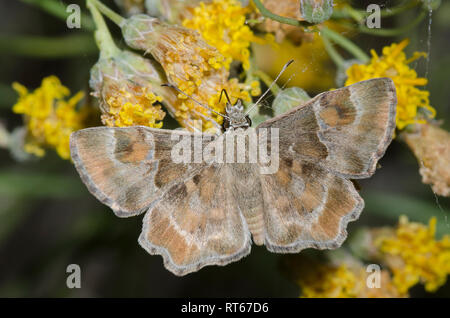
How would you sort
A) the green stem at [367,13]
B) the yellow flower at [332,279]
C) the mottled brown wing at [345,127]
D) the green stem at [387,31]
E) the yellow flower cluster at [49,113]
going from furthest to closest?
the yellow flower cluster at [49,113], the yellow flower at [332,279], the green stem at [387,31], the green stem at [367,13], the mottled brown wing at [345,127]

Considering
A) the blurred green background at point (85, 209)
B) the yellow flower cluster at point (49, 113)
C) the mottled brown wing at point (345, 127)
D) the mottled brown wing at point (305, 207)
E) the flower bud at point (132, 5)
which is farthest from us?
the blurred green background at point (85, 209)

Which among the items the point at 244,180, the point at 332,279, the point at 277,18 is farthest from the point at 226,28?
the point at 332,279

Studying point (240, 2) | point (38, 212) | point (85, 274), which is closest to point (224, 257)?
point (240, 2)

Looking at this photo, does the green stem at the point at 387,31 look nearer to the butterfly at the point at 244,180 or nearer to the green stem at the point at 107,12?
the butterfly at the point at 244,180

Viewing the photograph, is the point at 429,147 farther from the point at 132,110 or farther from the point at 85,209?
the point at 85,209

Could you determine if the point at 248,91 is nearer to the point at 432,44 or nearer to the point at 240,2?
the point at 240,2

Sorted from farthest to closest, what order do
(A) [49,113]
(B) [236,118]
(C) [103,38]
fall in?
(A) [49,113], (C) [103,38], (B) [236,118]

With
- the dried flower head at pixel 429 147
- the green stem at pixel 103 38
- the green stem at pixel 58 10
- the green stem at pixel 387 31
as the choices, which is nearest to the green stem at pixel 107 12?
the green stem at pixel 103 38
